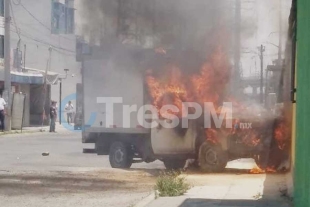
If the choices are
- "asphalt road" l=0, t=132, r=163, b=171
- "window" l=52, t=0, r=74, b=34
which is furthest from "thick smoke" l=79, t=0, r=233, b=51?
"window" l=52, t=0, r=74, b=34

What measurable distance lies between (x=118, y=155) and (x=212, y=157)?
2.47m

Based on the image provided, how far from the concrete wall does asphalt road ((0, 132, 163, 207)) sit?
81.0 ft

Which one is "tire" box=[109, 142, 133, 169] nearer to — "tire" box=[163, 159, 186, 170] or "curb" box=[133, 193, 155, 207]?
"tire" box=[163, 159, 186, 170]

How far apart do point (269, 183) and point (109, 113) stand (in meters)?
5.03

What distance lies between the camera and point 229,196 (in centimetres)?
1202

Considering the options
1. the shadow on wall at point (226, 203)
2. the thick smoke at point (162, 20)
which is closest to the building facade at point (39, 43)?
the thick smoke at point (162, 20)

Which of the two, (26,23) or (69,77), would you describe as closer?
(26,23)

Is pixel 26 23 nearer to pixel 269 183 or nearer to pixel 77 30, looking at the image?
pixel 77 30

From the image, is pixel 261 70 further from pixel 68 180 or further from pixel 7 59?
pixel 7 59

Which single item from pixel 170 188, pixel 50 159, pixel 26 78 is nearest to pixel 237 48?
pixel 170 188

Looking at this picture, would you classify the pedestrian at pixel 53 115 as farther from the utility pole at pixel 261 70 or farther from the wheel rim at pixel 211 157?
the wheel rim at pixel 211 157

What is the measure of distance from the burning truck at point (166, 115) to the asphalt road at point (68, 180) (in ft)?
2.52

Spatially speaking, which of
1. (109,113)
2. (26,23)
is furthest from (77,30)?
(26,23)

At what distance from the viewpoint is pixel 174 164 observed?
17.2 meters
